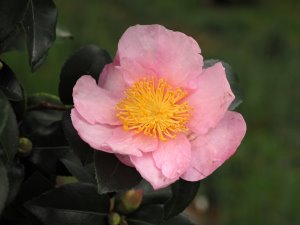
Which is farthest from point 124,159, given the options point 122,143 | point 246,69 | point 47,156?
point 246,69

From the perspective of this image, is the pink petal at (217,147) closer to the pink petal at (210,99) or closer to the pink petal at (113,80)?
the pink petal at (210,99)

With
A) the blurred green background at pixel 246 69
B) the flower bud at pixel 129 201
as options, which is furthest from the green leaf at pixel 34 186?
the blurred green background at pixel 246 69

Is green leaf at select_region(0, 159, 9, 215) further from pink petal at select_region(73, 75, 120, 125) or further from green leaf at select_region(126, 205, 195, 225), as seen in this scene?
green leaf at select_region(126, 205, 195, 225)

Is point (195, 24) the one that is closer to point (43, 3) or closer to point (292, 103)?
point (292, 103)

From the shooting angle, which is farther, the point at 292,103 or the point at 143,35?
the point at 292,103

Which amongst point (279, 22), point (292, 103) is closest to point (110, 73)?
point (292, 103)

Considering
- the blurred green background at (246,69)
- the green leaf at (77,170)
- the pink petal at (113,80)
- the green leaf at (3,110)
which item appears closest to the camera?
the green leaf at (3,110)
